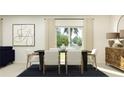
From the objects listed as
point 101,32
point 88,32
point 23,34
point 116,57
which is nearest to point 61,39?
point 88,32

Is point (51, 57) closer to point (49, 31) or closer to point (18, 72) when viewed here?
point (18, 72)

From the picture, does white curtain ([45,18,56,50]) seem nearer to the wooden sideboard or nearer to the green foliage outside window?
the green foliage outside window

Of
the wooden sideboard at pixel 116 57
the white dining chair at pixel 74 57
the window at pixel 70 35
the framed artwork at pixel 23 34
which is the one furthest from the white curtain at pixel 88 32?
the white dining chair at pixel 74 57

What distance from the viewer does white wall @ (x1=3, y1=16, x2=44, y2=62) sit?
8.77 meters

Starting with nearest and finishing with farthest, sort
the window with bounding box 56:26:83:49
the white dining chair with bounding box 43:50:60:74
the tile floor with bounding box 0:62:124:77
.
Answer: the tile floor with bounding box 0:62:124:77 → the white dining chair with bounding box 43:50:60:74 → the window with bounding box 56:26:83:49

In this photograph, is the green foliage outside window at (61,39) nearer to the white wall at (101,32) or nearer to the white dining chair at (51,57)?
the white wall at (101,32)

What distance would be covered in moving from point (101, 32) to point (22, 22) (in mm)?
3584

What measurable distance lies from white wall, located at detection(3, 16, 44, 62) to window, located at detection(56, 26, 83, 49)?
2.59ft

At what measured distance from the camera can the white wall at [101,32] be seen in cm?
880

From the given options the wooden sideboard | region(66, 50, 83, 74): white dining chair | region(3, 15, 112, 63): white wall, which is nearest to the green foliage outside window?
region(3, 15, 112, 63): white wall

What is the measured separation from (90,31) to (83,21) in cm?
55

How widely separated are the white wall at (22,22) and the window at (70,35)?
0.79 meters

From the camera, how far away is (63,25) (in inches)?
348
